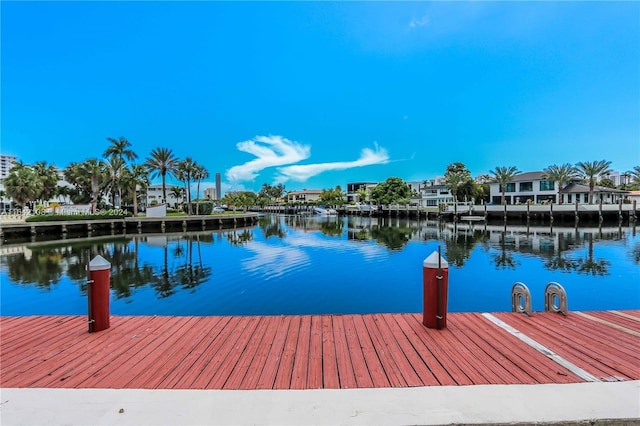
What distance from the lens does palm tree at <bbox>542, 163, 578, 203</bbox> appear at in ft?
179

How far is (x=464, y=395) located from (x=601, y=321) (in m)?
4.08

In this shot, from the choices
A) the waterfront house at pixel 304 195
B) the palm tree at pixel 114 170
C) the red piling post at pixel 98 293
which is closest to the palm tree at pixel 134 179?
the palm tree at pixel 114 170

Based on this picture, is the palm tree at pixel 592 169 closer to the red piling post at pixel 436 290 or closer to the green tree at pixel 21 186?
the red piling post at pixel 436 290

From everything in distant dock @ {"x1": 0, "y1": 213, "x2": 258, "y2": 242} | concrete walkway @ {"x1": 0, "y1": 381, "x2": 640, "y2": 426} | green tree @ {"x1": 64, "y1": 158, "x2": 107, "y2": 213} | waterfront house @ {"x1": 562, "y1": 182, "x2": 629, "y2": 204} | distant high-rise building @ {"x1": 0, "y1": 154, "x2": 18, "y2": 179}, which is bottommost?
distant dock @ {"x1": 0, "y1": 213, "x2": 258, "y2": 242}

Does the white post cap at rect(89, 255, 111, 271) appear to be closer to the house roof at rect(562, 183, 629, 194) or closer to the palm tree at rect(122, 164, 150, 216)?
the palm tree at rect(122, 164, 150, 216)

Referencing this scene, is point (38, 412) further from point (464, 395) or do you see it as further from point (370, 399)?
point (464, 395)

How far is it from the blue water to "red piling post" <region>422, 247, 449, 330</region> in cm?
188

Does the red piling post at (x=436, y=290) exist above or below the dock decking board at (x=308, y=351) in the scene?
above

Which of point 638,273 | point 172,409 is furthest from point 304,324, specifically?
point 638,273

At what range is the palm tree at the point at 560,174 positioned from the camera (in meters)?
54.7

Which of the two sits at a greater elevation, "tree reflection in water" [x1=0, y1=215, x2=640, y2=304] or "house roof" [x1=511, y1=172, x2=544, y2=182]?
"house roof" [x1=511, y1=172, x2=544, y2=182]

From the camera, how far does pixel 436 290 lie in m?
4.93

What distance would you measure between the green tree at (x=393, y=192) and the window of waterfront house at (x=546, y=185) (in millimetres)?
26207

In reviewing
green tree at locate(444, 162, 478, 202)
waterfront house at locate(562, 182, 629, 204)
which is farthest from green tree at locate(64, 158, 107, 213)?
waterfront house at locate(562, 182, 629, 204)
